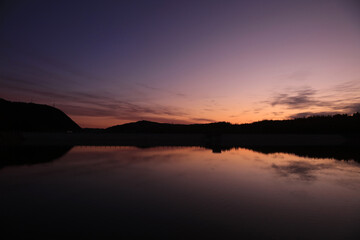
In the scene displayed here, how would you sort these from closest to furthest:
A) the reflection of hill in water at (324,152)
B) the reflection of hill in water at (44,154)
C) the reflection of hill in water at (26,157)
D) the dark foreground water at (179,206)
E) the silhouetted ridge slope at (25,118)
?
the dark foreground water at (179,206)
the reflection of hill in water at (26,157)
the reflection of hill in water at (44,154)
the reflection of hill in water at (324,152)
the silhouetted ridge slope at (25,118)

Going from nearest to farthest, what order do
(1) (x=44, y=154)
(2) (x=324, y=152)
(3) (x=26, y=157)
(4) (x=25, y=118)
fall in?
(3) (x=26, y=157) → (1) (x=44, y=154) → (2) (x=324, y=152) → (4) (x=25, y=118)

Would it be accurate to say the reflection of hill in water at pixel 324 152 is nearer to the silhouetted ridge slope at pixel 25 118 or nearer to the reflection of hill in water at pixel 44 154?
the reflection of hill in water at pixel 44 154

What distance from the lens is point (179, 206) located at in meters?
9.52

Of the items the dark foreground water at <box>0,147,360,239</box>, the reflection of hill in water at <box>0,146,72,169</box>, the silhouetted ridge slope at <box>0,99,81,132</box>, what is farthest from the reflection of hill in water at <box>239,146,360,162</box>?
the silhouetted ridge slope at <box>0,99,81,132</box>

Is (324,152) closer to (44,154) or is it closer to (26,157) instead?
(44,154)

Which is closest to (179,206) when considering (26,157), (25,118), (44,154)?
(26,157)

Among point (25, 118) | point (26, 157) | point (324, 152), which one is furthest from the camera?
point (25, 118)

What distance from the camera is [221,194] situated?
453 inches

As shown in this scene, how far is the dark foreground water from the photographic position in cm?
708

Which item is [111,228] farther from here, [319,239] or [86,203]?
[319,239]

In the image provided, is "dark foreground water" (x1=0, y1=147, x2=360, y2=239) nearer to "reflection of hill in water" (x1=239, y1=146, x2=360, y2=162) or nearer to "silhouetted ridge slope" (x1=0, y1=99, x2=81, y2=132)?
"reflection of hill in water" (x1=239, y1=146, x2=360, y2=162)

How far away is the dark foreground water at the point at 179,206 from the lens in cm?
708

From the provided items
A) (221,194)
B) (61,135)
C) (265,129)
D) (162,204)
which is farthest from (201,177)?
(265,129)

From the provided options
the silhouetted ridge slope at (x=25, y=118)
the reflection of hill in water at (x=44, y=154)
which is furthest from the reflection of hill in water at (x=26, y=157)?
the silhouetted ridge slope at (x=25, y=118)
